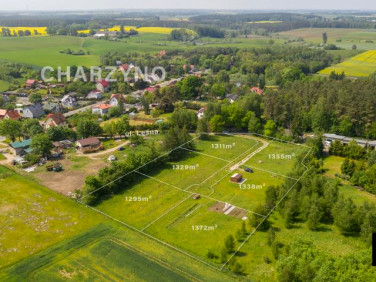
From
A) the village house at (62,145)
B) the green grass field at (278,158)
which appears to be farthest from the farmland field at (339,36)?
the village house at (62,145)

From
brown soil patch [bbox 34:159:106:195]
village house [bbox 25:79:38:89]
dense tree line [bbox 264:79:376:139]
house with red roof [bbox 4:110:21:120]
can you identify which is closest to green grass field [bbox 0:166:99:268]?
brown soil patch [bbox 34:159:106:195]

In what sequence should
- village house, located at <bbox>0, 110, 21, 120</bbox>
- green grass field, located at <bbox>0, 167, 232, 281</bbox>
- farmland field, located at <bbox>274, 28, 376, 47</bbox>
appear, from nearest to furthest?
green grass field, located at <bbox>0, 167, 232, 281</bbox>, village house, located at <bbox>0, 110, 21, 120</bbox>, farmland field, located at <bbox>274, 28, 376, 47</bbox>

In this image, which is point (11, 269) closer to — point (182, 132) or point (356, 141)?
point (182, 132)

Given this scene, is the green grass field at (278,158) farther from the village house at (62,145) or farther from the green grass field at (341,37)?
the green grass field at (341,37)

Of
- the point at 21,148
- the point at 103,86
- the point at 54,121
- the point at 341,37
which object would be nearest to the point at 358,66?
the point at 103,86

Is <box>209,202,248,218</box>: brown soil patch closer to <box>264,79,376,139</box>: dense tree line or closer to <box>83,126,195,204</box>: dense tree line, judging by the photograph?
<box>83,126,195,204</box>: dense tree line

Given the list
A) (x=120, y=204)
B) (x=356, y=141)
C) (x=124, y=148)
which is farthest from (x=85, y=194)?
(x=356, y=141)
